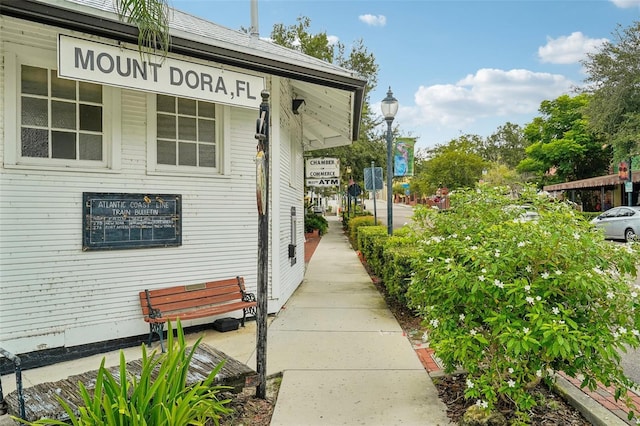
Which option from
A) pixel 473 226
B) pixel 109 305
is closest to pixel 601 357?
pixel 473 226

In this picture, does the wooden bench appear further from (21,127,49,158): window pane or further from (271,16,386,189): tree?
(271,16,386,189): tree

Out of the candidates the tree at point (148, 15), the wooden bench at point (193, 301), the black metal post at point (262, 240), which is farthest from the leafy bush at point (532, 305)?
the tree at point (148, 15)

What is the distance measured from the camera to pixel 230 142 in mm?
5922

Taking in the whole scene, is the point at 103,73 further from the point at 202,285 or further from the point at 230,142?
the point at 202,285

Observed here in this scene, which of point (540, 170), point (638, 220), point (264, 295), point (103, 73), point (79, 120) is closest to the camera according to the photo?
point (264, 295)

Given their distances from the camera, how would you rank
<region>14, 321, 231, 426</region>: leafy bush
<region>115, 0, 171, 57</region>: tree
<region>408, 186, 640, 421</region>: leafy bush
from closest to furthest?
<region>14, 321, 231, 426</region>: leafy bush < <region>408, 186, 640, 421</region>: leafy bush < <region>115, 0, 171, 57</region>: tree

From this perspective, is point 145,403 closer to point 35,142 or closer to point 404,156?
point 35,142

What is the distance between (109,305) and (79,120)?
2.27m

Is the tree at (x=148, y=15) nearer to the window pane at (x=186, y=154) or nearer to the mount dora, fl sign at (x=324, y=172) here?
the window pane at (x=186, y=154)

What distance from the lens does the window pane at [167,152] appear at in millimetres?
5496

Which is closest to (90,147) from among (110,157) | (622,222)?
(110,157)

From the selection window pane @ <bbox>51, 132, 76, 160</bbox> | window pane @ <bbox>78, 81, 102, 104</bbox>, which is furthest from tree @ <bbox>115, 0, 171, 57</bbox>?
window pane @ <bbox>51, 132, 76, 160</bbox>

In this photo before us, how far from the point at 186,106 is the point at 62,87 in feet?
4.80

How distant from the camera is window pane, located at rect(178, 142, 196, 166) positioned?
5656 mm
